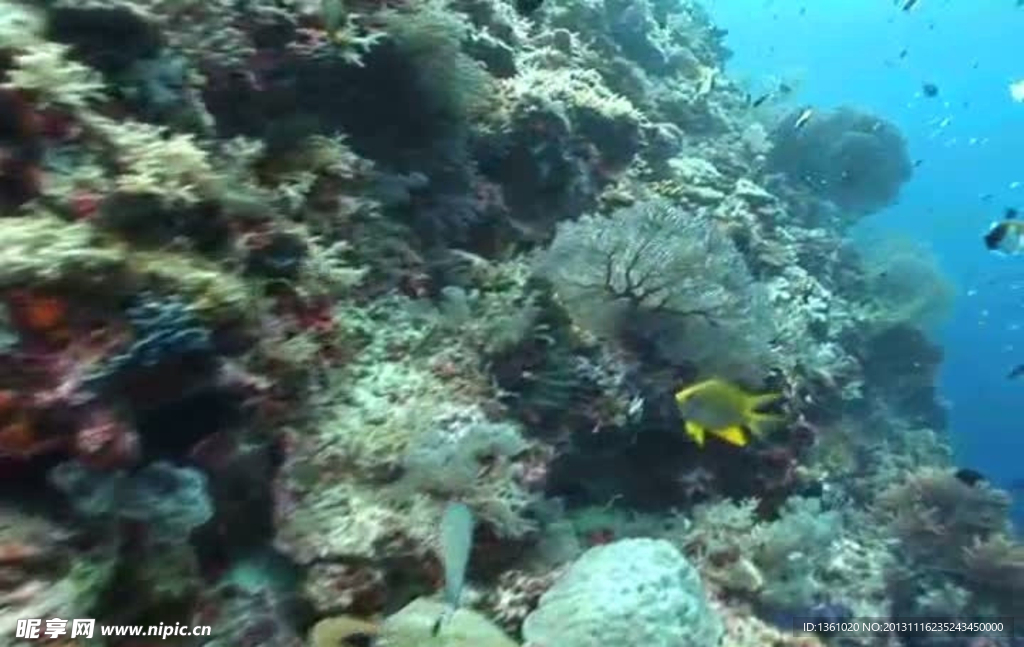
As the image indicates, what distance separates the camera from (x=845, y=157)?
1659 cm

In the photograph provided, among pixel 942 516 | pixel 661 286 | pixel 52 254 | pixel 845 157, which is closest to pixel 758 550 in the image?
pixel 661 286

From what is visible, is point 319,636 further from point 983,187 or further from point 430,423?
→ point 983,187

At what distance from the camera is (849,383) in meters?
10.4

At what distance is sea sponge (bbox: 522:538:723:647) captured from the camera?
4043mm

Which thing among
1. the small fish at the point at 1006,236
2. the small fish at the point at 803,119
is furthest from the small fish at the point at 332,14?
the small fish at the point at 803,119

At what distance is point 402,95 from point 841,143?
13.0 meters

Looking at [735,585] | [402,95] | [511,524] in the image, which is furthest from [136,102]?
[735,585]

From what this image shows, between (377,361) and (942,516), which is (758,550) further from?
(942,516)

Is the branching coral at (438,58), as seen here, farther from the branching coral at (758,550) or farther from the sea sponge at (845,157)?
the sea sponge at (845,157)

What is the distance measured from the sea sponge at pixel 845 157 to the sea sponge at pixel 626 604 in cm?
1326

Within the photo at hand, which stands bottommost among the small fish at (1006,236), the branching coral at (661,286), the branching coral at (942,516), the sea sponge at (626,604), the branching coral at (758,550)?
the branching coral at (942,516)

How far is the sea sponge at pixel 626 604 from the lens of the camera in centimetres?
404

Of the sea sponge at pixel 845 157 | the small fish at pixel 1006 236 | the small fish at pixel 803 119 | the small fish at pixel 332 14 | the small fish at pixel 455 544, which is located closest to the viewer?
the small fish at pixel 455 544

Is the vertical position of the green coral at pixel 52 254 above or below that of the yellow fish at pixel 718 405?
above
